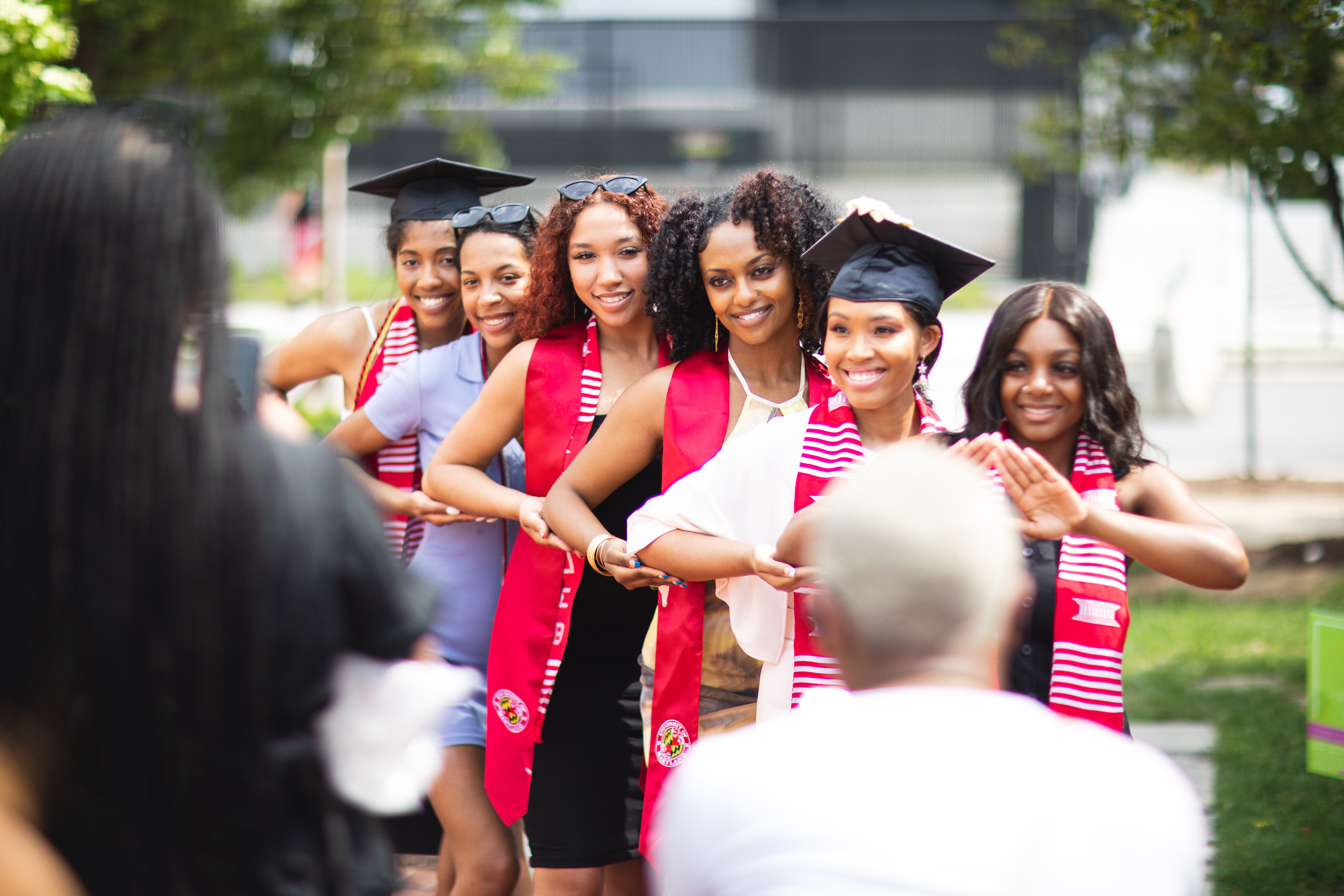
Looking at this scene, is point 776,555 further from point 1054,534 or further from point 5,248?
point 5,248

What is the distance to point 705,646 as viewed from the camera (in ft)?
10.4

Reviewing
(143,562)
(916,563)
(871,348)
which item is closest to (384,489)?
(871,348)

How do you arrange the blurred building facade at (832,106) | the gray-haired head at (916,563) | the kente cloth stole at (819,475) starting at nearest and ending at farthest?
the gray-haired head at (916,563) < the kente cloth stole at (819,475) < the blurred building facade at (832,106)

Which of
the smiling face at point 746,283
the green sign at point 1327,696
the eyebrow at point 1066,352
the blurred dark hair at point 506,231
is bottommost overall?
the green sign at point 1327,696

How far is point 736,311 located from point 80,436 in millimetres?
2037

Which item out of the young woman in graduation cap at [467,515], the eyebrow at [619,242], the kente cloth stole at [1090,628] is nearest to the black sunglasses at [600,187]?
the eyebrow at [619,242]

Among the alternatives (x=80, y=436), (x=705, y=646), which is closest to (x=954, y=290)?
(x=705, y=646)

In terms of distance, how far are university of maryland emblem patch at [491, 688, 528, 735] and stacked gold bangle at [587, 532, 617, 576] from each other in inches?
19.1

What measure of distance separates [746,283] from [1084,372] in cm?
85

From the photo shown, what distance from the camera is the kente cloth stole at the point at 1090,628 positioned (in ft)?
8.79

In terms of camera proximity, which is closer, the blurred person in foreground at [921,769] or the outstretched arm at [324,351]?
the blurred person in foreground at [921,769]

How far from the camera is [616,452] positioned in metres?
3.25

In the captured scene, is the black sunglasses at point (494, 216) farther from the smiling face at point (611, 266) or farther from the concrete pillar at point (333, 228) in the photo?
the concrete pillar at point (333, 228)

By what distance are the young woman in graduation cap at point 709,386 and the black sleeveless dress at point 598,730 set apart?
0.11 meters
